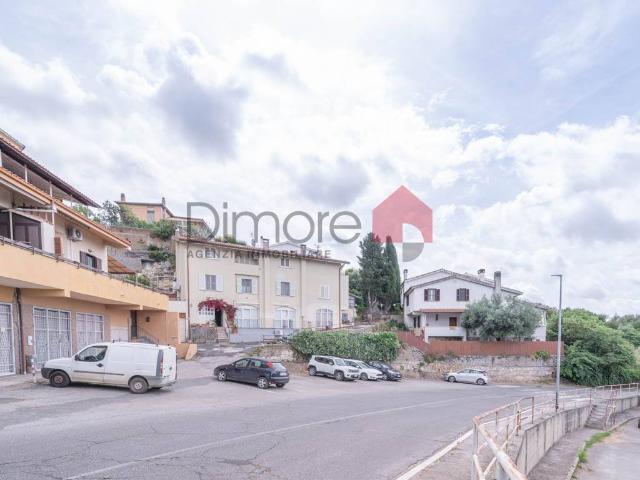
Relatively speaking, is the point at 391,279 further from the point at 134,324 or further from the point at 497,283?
the point at 134,324

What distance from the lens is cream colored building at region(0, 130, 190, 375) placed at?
16547mm

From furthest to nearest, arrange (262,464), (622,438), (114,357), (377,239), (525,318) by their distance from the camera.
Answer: (377,239), (525,318), (622,438), (114,357), (262,464)

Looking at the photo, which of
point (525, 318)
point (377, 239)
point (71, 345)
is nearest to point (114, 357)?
point (71, 345)

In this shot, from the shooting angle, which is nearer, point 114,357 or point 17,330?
point 114,357

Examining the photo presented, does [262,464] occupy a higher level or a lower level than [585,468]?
higher

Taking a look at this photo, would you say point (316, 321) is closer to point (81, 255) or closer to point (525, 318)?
point (525, 318)

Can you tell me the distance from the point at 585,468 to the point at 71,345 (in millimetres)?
23163

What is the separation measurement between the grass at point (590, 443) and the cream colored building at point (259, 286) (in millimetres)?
25449

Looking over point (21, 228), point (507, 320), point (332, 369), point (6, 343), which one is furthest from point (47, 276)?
point (507, 320)

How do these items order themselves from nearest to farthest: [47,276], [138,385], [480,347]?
[138,385] < [47,276] < [480,347]

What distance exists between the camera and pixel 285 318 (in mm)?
44375

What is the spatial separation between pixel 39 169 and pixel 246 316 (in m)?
24.1

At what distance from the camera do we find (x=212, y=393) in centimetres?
1712

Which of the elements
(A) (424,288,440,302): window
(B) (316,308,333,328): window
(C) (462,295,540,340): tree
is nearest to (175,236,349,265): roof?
(B) (316,308,333,328): window
